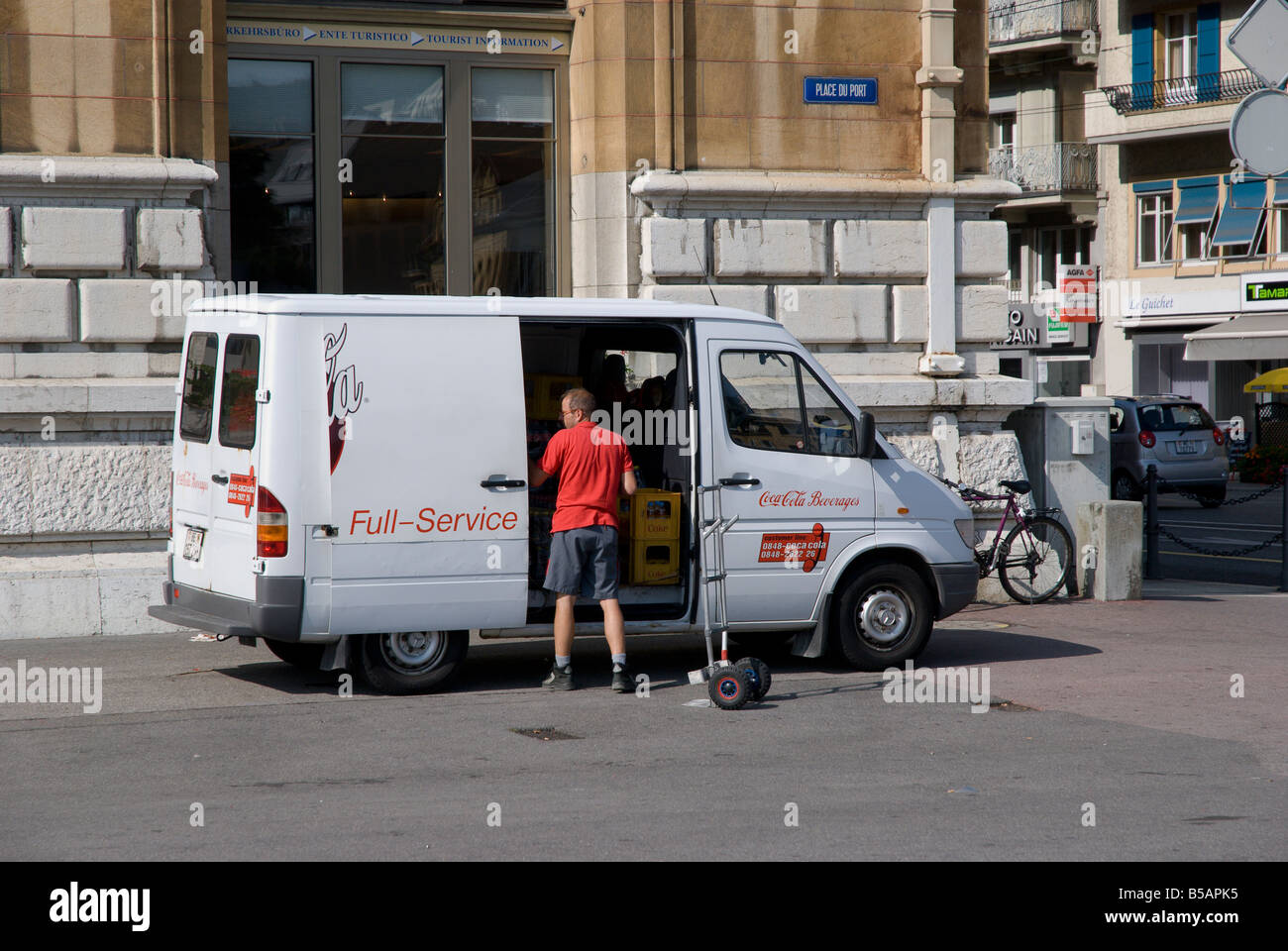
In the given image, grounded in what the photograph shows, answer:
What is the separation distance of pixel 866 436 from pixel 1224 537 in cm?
1308

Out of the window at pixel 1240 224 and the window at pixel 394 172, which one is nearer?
the window at pixel 394 172

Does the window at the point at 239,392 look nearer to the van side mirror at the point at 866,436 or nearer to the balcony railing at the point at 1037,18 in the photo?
the van side mirror at the point at 866,436

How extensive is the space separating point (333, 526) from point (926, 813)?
3.76 metres

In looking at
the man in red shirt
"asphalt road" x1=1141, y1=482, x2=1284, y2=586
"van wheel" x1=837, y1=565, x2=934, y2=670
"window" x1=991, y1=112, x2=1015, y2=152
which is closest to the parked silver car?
"asphalt road" x1=1141, y1=482, x2=1284, y2=586

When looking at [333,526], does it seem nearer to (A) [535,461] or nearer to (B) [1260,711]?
(A) [535,461]

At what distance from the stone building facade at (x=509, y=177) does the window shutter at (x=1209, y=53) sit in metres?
27.4

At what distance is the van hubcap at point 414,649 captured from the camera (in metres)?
9.07

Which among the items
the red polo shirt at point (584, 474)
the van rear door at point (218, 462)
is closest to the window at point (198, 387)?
the van rear door at point (218, 462)

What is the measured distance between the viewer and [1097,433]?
14531 millimetres

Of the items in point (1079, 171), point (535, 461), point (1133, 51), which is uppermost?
point (1133, 51)

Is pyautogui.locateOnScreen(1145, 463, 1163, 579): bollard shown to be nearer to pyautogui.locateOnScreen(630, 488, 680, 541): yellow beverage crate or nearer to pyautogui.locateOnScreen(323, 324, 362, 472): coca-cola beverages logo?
pyautogui.locateOnScreen(630, 488, 680, 541): yellow beverage crate

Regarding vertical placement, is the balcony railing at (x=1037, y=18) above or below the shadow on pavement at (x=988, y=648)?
above

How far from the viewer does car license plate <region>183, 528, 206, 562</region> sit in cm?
920
